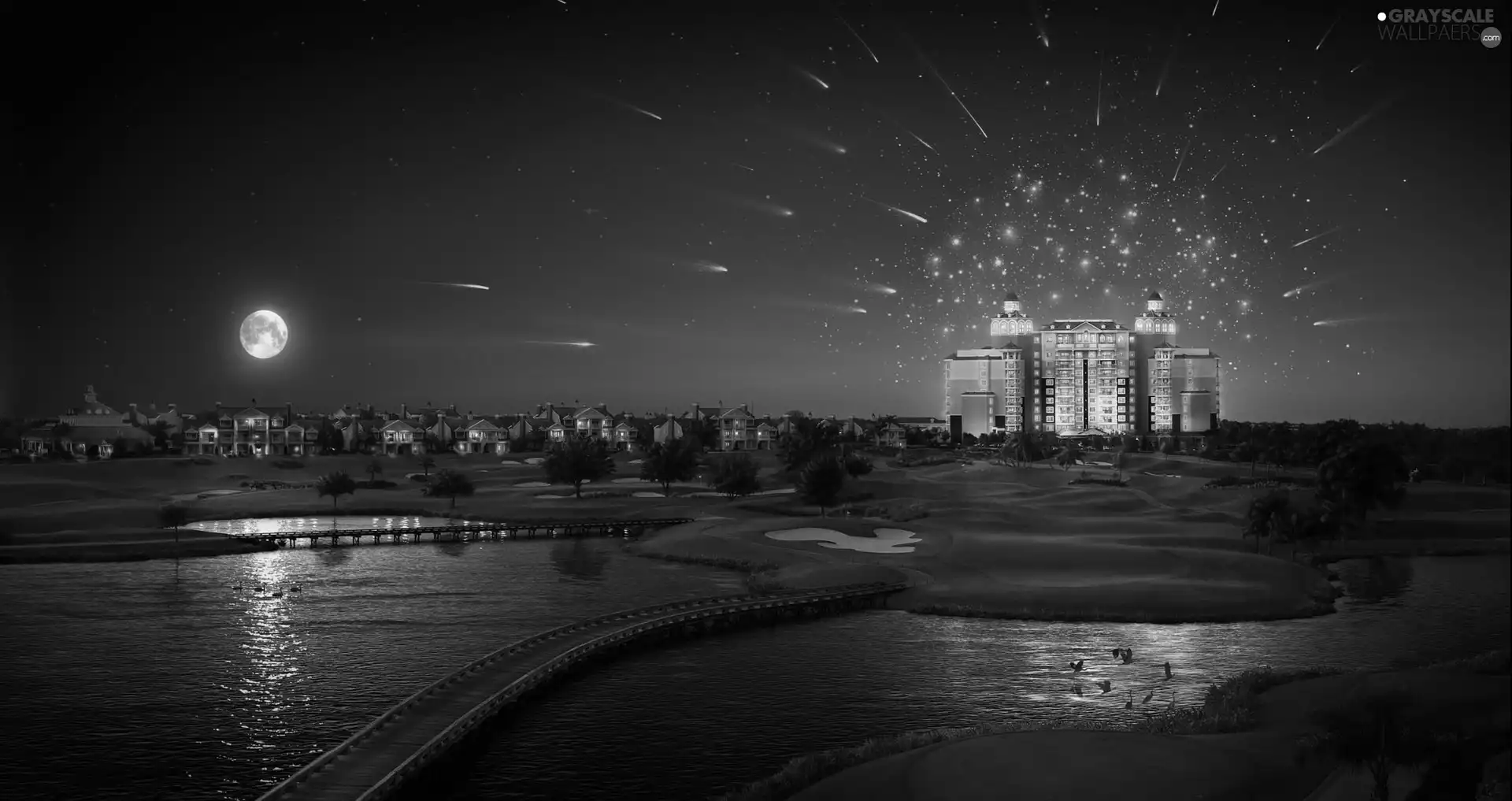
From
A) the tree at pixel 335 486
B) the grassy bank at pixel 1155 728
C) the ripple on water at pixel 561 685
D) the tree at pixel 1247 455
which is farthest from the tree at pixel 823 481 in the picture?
the grassy bank at pixel 1155 728

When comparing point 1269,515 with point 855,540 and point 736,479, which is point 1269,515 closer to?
point 855,540

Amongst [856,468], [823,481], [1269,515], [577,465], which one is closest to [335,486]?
[577,465]

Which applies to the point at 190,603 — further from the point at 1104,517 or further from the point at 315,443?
the point at 315,443

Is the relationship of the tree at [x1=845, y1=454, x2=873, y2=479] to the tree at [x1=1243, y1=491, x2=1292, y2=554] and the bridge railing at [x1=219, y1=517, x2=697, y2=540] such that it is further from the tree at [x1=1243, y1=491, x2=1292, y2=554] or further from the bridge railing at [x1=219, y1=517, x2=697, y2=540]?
the tree at [x1=1243, y1=491, x2=1292, y2=554]

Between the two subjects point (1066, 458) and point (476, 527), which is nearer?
point (476, 527)

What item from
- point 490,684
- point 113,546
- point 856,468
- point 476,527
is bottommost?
point 490,684
